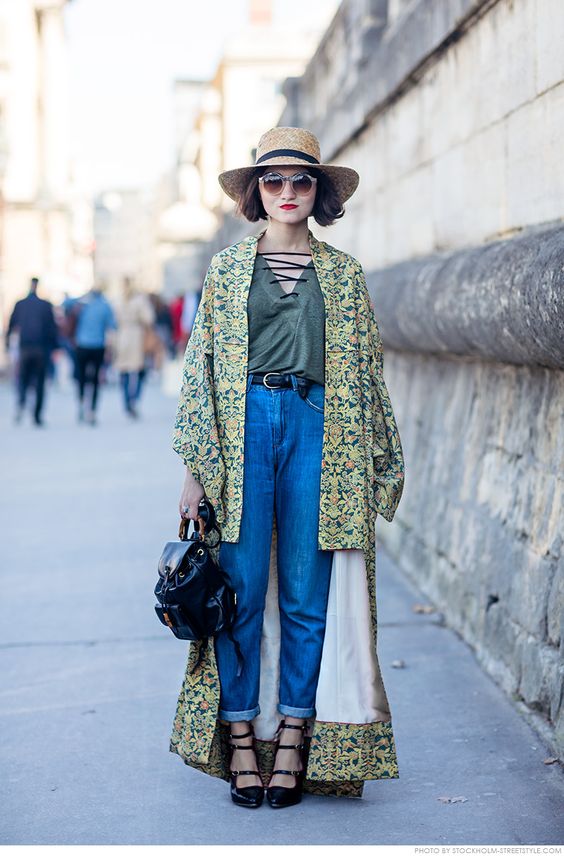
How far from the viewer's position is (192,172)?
219 ft

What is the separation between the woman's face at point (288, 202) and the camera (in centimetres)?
433

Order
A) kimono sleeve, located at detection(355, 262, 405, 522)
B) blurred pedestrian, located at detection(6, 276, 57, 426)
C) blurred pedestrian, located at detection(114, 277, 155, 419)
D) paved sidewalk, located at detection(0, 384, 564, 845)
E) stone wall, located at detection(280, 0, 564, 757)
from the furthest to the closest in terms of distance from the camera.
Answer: blurred pedestrian, located at detection(114, 277, 155, 419) < blurred pedestrian, located at detection(6, 276, 57, 426) < stone wall, located at detection(280, 0, 564, 757) < kimono sleeve, located at detection(355, 262, 405, 522) < paved sidewalk, located at detection(0, 384, 564, 845)

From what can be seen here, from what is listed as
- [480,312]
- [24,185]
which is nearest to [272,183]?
[480,312]

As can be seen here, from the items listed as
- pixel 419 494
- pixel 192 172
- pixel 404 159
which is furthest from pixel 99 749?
pixel 192 172

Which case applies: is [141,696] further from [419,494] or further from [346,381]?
[419,494]

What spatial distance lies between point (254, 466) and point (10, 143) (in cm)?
4204

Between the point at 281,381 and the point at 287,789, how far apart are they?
3.84 ft

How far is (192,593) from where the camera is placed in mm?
4145

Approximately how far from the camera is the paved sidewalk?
4.08 metres

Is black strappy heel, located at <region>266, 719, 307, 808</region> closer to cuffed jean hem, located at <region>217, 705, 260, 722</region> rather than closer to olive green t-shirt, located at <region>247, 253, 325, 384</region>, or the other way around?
cuffed jean hem, located at <region>217, 705, 260, 722</region>

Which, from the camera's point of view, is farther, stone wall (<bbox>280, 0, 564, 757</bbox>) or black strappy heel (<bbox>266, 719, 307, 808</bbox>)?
stone wall (<bbox>280, 0, 564, 757</bbox>)

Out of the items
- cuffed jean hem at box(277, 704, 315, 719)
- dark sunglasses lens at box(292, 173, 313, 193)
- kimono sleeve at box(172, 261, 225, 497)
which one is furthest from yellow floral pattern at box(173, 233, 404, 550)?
cuffed jean hem at box(277, 704, 315, 719)

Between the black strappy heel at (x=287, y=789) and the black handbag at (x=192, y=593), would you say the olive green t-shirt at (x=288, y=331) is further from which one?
the black strappy heel at (x=287, y=789)

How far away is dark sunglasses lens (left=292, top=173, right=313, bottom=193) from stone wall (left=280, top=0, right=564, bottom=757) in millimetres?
884
